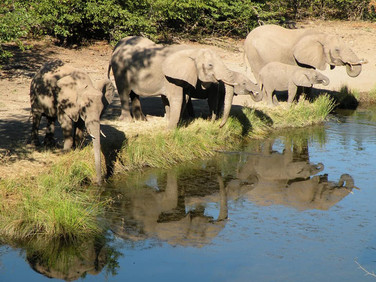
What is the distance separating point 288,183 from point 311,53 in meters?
5.73

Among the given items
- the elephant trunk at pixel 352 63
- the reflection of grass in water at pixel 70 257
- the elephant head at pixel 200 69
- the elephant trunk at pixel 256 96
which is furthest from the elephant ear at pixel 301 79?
the reflection of grass in water at pixel 70 257

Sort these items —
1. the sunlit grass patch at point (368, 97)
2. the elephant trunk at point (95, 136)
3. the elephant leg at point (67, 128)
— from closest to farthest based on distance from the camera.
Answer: the elephant trunk at point (95, 136) < the elephant leg at point (67, 128) < the sunlit grass patch at point (368, 97)

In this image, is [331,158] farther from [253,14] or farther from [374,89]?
[253,14]

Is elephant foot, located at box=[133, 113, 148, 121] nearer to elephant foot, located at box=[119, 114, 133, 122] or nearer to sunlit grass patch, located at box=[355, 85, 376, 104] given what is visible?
elephant foot, located at box=[119, 114, 133, 122]

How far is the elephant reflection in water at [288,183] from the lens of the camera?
10266 mm

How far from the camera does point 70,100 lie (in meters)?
10.1

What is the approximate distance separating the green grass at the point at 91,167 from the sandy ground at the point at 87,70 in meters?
0.88

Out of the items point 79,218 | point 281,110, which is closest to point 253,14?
point 281,110

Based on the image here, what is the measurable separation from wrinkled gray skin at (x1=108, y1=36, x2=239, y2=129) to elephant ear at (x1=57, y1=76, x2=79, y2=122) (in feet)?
8.30

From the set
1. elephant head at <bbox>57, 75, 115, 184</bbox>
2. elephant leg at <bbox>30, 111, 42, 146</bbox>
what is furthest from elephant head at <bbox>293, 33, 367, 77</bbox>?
elephant leg at <bbox>30, 111, 42, 146</bbox>

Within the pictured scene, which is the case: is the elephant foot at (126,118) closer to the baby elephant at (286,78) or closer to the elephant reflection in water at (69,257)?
the baby elephant at (286,78)

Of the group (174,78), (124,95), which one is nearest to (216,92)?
(174,78)

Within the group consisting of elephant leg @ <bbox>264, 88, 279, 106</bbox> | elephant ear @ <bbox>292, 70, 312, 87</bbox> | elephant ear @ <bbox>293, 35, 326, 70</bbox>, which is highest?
elephant ear @ <bbox>293, 35, 326, 70</bbox>

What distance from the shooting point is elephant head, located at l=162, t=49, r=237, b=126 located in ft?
39.0
